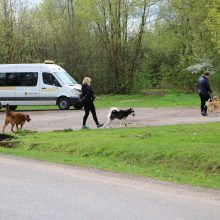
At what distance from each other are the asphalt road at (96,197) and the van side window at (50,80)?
20393 mm

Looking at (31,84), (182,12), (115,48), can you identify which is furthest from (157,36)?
(31,84)

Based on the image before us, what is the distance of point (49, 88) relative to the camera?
32.2m

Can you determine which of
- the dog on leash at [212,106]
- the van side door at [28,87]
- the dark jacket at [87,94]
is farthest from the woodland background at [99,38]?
the dark jacket at [87,94]

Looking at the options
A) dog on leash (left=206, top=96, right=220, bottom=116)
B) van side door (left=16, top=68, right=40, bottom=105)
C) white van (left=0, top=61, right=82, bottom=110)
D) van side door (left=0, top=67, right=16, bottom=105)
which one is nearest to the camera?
dog on leash (left=206, top=96, right=220, bottom=116)

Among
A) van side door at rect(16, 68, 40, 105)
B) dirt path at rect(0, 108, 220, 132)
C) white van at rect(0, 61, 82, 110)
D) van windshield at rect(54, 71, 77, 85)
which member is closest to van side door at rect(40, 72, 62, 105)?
white van at rect(0, 61, 82, 110)

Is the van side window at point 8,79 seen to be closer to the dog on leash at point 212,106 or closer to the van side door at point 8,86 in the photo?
the van side door at point 8,86

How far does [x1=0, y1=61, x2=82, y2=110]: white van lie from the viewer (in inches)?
1254

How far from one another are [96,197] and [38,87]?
2390 cm

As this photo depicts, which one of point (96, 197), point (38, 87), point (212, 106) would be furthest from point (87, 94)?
point (38, 87)

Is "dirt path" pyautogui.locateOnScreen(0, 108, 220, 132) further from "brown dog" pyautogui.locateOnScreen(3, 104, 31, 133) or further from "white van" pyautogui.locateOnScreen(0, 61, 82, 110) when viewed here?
"white van" pyautogui.locateOnScreen(0, 61, 82, 110)

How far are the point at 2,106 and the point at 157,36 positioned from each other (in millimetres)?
21842

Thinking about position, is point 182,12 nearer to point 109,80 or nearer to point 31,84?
point 109,80

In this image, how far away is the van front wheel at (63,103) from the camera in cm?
3172

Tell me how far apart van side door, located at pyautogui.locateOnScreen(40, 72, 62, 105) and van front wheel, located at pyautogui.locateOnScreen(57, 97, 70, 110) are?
301 mm
